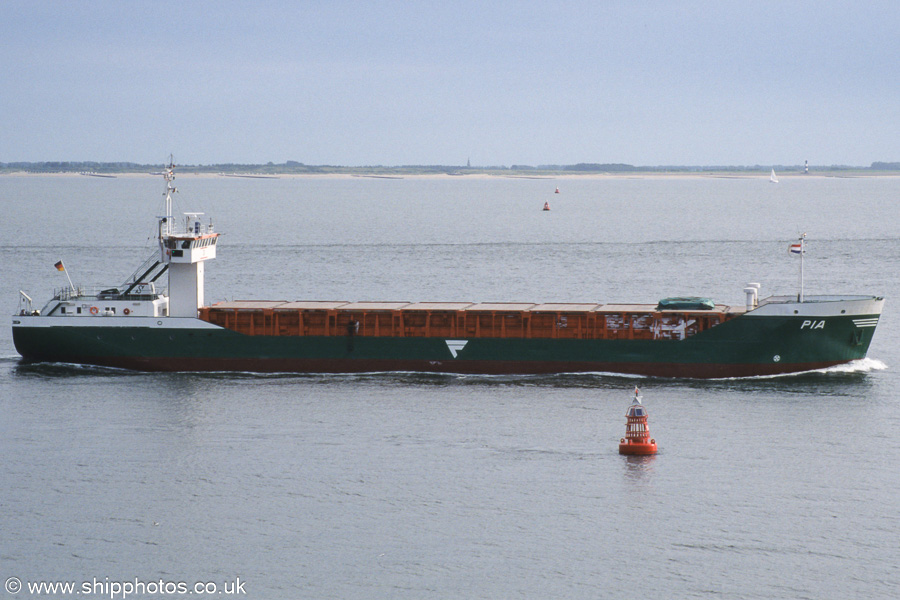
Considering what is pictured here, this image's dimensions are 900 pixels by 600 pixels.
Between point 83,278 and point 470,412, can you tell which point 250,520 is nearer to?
point 470,412

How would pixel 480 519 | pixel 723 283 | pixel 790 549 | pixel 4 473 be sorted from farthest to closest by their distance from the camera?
1. pixel 723 283
2. pixel 4 473
3. pixel 480 519
4. pixel 790 549

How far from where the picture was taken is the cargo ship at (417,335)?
176 ft

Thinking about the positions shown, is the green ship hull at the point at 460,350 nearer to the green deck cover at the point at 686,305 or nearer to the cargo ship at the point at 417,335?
the cargo ship at the point at 417,335

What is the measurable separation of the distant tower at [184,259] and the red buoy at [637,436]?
26654 millimetres

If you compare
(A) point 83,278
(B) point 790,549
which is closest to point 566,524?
(B) point 790,549

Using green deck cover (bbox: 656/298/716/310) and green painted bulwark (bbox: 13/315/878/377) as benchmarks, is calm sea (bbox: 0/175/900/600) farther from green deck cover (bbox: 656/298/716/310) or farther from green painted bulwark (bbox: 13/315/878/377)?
green deck cover (bbox: 656/298/716/310)

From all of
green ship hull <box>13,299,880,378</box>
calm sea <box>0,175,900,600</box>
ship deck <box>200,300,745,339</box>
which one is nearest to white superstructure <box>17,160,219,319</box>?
green ship hull <box>13,299,880,378</box>

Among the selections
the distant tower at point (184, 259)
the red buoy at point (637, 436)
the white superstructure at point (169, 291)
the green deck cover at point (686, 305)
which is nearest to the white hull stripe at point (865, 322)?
the green deck cover at point (686, 305)

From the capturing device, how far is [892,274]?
97375 millimetres

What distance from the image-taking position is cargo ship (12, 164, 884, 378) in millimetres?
53719

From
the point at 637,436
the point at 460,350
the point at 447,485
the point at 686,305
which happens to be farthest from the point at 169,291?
the point at 637,436

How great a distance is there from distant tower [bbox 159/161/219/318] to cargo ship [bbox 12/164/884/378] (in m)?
0.06

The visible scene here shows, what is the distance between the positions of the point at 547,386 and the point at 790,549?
69.2 feet

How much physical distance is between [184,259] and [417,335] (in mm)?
12996
